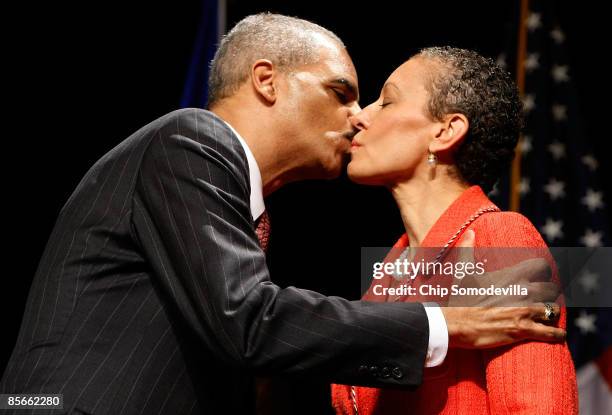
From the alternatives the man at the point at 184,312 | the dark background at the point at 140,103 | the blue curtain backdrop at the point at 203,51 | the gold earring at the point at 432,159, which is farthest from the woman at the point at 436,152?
the blue curtain backdrop at the point at 203,51

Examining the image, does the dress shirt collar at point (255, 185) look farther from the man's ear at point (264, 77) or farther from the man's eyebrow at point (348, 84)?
the man's eyebrow at point (348, 84)

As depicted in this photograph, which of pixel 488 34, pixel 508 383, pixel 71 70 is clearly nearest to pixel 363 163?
pixel 508 383

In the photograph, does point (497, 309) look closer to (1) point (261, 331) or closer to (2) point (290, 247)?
(1) point (261, 331)

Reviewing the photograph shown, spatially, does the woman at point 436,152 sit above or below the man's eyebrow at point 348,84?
below

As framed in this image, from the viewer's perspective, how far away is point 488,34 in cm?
315

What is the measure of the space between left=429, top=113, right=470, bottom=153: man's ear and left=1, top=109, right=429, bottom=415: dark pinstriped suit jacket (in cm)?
44

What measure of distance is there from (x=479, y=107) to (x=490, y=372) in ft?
1.97

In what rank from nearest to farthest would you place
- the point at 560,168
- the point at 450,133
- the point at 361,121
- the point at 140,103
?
the point at 450,133 < the point at 361,121 < the point at 560,168 < the point at 140,103

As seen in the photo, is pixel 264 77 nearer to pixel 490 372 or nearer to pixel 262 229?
pixel 262 229

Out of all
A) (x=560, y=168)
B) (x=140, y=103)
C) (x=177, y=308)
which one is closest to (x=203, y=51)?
(x=140, y=103)

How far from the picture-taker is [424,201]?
174 centimetres

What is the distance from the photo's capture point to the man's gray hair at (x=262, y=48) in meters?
2.00

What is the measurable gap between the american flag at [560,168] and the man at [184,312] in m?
1.54

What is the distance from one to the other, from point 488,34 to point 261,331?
217 centimetres
